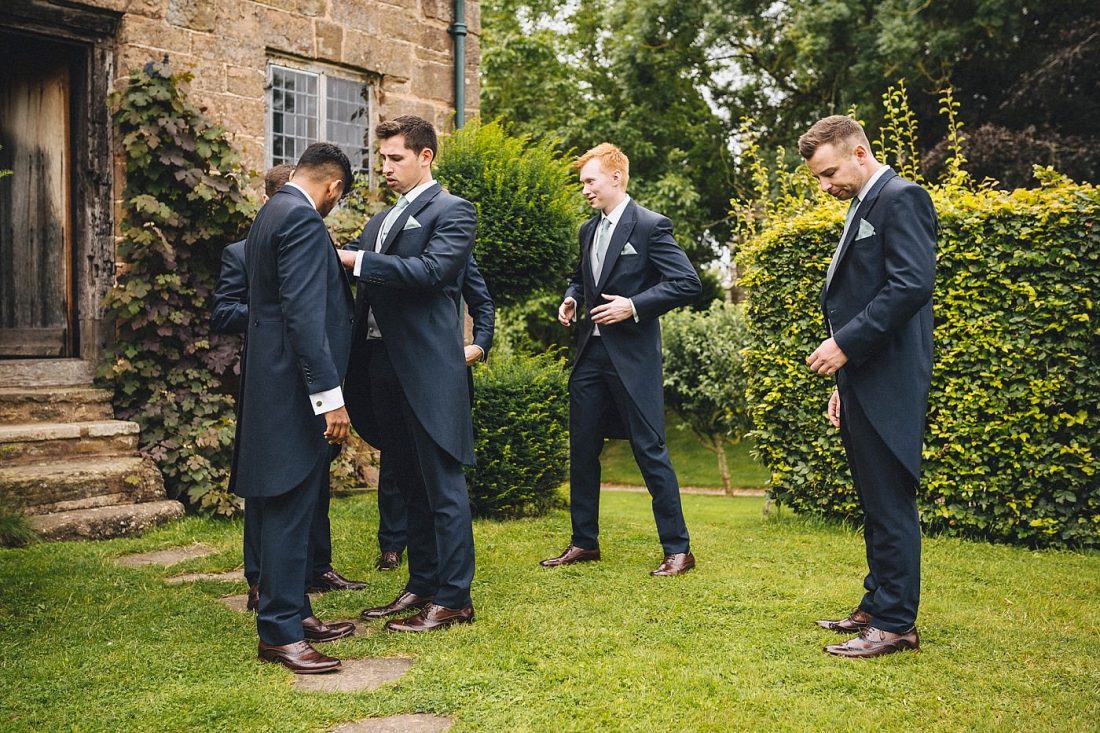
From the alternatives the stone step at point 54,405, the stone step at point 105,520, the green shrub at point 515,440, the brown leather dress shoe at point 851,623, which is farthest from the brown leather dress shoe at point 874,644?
the stone step at point 54,405

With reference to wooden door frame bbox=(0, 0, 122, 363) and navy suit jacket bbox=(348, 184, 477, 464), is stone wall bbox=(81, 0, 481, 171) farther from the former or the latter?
navy suit jacket bbox=(348, 184, 477, 464)

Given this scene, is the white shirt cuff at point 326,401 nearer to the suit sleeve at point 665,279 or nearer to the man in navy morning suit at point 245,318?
the man in navy morning suit at point 245,318

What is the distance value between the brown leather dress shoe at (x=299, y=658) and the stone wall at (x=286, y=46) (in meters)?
5.31

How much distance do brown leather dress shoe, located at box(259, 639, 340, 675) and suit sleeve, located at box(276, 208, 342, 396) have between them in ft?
3.28

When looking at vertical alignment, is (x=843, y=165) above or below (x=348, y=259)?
above

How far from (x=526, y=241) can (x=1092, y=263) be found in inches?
147

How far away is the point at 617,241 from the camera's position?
5.34 m

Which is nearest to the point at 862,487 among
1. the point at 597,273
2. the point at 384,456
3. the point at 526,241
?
the point at 597,273

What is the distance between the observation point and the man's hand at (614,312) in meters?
5.05

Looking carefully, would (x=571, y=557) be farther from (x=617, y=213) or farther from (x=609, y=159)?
(x=609, y=159)

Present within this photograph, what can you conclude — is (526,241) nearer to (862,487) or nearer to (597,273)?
(597,273)

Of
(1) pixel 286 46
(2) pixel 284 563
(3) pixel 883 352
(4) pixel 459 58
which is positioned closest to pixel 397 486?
(2) pixel 284 563

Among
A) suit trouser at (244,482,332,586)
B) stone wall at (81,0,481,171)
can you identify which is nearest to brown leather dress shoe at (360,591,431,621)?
suit trouser at (244,482,332,586)

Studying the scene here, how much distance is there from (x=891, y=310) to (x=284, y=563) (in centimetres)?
256
